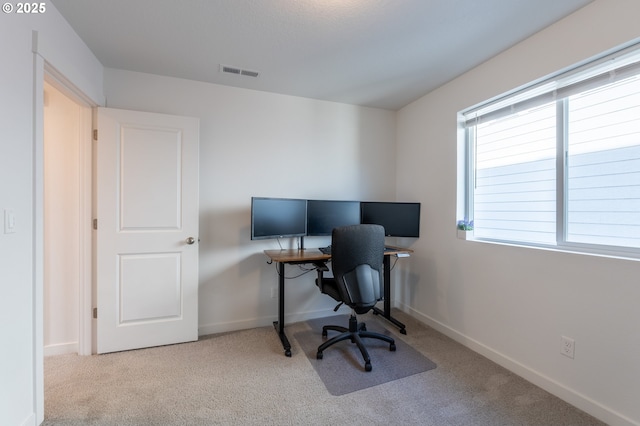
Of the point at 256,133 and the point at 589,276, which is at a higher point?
the point at 256,133

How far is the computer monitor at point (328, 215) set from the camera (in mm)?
2807

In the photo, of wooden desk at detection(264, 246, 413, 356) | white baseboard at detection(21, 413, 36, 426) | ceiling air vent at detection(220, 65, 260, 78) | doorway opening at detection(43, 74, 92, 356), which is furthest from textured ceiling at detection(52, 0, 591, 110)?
white baseboard at detection(21, 413, 36, 426)

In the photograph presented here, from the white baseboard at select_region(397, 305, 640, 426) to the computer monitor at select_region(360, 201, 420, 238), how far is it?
983mm

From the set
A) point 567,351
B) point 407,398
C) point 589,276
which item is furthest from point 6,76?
point 567,351

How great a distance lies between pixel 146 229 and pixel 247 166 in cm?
107

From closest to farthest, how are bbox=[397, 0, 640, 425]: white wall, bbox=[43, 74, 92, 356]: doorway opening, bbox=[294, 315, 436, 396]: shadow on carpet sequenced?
bbox=[397, 0, 640, 425]: white wall
bbox=[294, 315, 436, 396]: shadow on carpet
bbox=[43, 74, 92, 356]: doorway opening

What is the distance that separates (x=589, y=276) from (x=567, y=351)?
517 millimetres

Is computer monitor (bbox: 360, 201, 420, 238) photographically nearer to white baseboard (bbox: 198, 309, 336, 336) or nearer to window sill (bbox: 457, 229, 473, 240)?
window sill (bbox: 457, 229, 473, 240)

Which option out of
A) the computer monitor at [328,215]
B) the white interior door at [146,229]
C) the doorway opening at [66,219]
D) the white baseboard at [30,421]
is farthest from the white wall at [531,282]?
the doorway opening at [66,219]

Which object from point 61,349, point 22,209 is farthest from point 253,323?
point 22,209

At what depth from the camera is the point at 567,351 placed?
177 centimetres

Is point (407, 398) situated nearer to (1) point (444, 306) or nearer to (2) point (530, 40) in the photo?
(1) point (444, 306)

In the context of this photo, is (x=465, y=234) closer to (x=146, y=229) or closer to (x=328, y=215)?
(x=328, y=215)

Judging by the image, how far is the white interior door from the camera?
2275 millimetres
